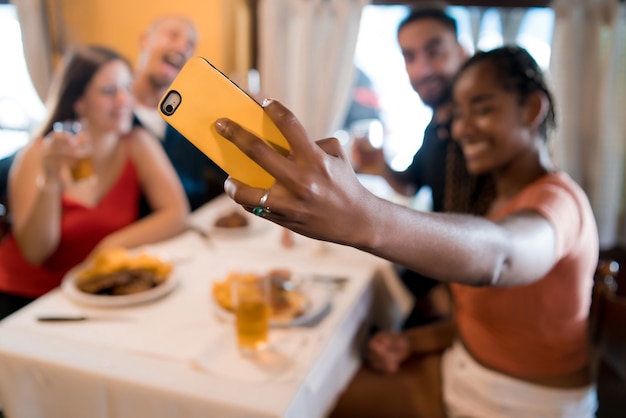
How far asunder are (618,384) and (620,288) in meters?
0.54

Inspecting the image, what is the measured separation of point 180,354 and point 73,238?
0.51m

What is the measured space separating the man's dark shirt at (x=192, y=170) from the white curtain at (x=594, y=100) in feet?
3.26

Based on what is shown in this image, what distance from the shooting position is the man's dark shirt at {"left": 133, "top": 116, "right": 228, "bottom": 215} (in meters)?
1.40

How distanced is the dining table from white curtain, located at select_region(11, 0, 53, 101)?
136 centimetres

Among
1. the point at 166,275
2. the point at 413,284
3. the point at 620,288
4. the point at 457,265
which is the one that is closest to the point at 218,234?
the point at 166,275

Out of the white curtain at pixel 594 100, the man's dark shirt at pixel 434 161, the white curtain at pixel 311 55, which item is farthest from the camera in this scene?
the white curtain at pixel 311 55

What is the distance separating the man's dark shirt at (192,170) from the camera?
4.60 feet

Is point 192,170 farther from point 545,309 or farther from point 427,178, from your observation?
point 545,309

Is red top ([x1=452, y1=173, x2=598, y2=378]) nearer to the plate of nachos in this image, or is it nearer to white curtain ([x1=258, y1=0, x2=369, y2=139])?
the plate of nachos

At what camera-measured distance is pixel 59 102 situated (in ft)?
3.85

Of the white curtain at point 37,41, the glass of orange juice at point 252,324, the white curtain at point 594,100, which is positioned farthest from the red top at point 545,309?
the white curtain at point 37,41

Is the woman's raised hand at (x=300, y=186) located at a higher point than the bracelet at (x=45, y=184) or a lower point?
higher

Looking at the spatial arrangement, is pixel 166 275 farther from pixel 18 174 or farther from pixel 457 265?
pixel 457 265

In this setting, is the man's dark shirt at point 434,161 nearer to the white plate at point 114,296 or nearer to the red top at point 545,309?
the red top at point 545,309
